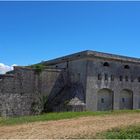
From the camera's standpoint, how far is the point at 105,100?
31.2 metres

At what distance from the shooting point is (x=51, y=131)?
15.0 meters

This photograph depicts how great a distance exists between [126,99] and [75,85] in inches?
252

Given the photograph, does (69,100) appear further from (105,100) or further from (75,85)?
(105,100)

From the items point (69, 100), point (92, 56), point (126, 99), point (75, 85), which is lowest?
point (69, 100)

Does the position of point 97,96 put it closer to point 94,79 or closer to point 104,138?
point 94,79

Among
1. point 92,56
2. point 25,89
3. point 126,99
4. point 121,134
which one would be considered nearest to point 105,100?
point 126,99

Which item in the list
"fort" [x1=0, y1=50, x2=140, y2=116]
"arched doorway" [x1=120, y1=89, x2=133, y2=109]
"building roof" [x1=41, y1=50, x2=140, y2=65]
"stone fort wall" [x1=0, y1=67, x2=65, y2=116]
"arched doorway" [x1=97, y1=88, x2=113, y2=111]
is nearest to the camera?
"stone fort wall" [x1=0, y1=67, x2=65, y2=116]

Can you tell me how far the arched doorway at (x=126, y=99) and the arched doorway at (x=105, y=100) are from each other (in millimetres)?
1504

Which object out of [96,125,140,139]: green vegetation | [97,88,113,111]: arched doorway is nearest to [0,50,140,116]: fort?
[97,88,113,111]: arched doorway

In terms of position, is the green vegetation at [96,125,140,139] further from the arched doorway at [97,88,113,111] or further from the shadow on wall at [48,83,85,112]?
the arched doorway at [97,88,113,111]

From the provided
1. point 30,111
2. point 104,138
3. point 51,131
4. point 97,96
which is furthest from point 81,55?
point 104,138

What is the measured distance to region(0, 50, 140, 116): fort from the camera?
87.4 feet

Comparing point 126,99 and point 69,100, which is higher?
point 126,99

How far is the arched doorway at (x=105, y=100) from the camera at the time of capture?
30650 millimetres
